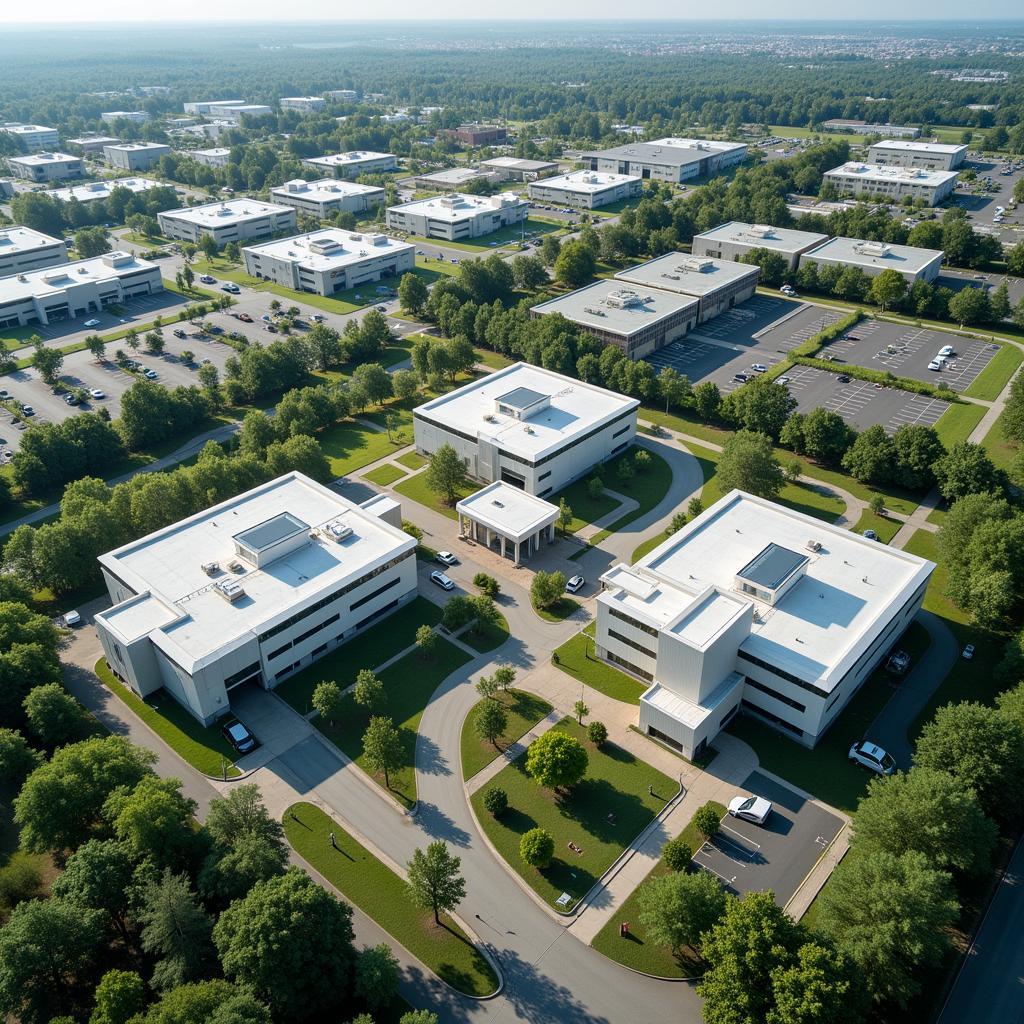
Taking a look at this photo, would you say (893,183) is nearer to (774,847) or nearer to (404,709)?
(774,847)

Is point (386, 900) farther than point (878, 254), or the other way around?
point (878, 254)

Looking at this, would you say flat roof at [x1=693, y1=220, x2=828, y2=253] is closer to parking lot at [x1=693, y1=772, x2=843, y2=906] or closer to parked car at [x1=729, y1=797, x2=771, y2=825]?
parking lot at [x1=693, y1=772, x2=843, y2=906]

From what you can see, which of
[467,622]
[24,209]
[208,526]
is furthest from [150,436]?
[24,209]

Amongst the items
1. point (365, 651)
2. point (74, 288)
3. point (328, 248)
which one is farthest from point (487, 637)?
point (74, 288)

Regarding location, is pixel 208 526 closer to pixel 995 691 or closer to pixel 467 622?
pixel 467 622

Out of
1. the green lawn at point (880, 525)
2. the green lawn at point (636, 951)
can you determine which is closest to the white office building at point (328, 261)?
the green lawn at point (880, 525)

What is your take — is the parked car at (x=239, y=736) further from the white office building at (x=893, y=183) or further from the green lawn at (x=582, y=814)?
the white office building at (x=893, y=183)

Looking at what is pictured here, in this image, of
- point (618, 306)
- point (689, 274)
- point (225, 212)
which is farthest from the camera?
point (225, 212)
